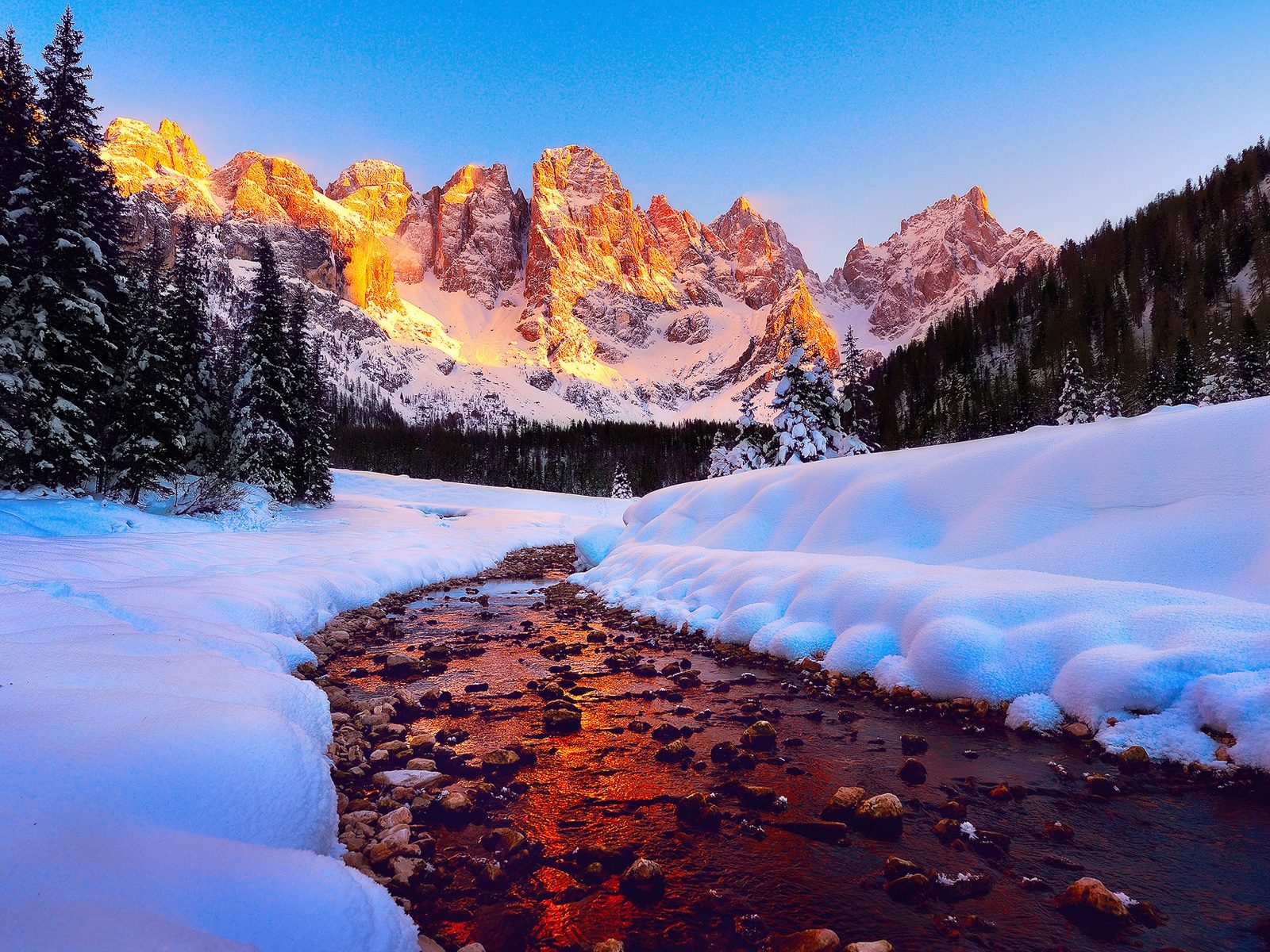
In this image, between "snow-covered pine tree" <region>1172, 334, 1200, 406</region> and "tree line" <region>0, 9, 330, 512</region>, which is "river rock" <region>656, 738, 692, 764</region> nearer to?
"tree line" <region>0, 9, 330, 512</region>

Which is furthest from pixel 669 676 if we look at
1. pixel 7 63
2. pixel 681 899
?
pixel 7 63

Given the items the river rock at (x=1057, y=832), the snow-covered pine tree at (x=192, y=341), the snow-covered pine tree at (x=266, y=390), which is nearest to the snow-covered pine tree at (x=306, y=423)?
the snow-covered pine tree at (x=266, y=390)

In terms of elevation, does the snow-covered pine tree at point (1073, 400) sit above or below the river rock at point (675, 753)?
above

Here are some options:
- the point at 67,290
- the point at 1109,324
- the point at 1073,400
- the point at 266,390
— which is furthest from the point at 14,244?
the point at 1109,324

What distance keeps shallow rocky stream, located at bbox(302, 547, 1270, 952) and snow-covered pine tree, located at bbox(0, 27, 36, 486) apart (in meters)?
16.1

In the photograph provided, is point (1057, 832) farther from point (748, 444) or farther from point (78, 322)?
point (748, 444)

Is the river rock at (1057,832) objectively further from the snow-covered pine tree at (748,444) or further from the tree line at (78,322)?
the snow-covered pine tree at (748,444)

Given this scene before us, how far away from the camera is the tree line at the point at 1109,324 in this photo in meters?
72.2

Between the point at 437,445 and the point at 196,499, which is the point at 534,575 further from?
the point at 437,445

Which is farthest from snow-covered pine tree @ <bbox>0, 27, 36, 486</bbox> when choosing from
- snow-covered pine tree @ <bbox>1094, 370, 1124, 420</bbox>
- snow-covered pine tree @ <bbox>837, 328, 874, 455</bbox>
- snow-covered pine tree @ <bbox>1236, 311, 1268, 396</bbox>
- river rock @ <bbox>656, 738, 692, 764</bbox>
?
snow-covered pine tree @ <bbox>1236, 311, 1268, 396</bbox>

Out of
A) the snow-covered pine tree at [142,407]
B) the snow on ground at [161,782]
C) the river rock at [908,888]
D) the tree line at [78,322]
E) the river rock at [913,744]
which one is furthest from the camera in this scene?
the snow-covered pine tree at [142,407]

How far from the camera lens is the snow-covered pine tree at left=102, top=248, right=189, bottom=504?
20.4 m

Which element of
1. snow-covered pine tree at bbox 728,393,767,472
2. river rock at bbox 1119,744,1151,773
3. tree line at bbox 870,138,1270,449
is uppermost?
tree line at bbox 870,138,1270,449

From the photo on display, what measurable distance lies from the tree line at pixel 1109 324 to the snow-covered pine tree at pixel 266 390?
7104 cm
